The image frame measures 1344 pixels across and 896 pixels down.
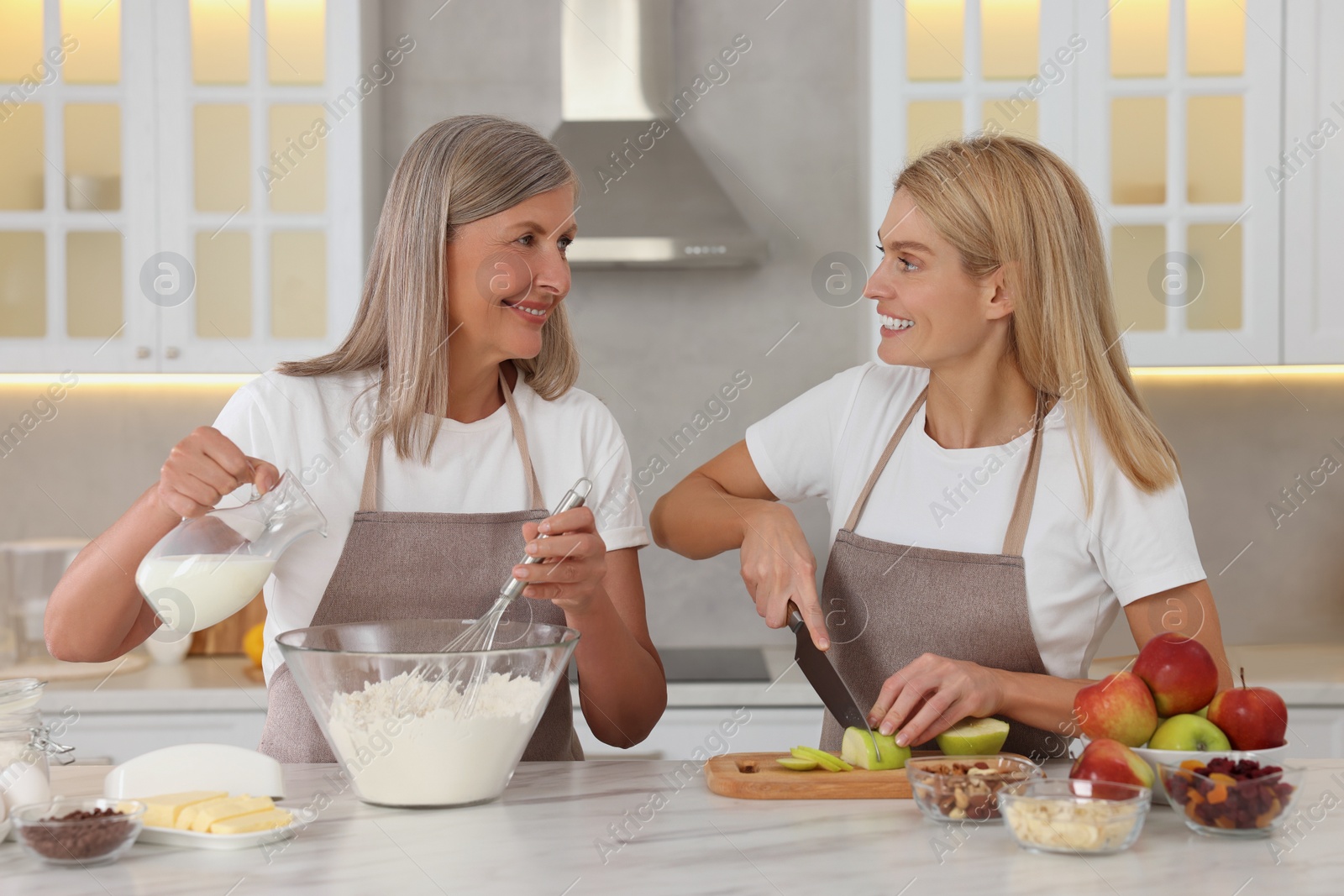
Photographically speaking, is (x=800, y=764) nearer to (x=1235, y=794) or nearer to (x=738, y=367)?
(x=1235, y=794)

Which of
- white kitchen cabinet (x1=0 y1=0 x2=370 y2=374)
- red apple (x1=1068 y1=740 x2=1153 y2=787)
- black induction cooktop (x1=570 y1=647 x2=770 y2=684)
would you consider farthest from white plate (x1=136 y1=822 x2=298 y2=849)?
white kitchen cabinet (x1=0 y1=0 x2=370 y2=374)

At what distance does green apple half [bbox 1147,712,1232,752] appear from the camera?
109cm

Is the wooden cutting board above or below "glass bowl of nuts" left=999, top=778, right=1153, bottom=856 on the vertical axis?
below

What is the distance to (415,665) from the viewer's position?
3.36 feet

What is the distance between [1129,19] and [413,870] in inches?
94.2

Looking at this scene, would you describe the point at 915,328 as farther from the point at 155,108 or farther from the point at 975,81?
the point at 155,108

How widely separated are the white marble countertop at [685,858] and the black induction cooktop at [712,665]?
54.0 inches

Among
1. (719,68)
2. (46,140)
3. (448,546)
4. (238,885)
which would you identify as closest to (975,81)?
(719,68)

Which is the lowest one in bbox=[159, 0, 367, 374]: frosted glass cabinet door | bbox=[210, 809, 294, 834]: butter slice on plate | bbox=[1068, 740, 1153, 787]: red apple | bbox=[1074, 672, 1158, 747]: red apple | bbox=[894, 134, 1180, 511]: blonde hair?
bbox=[210, 809, 294, 834]: butter slice on plate

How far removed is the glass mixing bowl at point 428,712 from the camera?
104cm

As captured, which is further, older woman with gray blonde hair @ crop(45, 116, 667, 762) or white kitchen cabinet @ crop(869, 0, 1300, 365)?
Answer: white kitchen cabinet @ crop(869, 0, 1300, 365)

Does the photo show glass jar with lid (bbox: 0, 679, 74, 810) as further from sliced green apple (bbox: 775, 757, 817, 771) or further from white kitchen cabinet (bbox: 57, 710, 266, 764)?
white kitchen cabinet (bbox: 57, 710, 266, 764)

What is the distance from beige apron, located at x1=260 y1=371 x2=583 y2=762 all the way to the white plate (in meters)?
0.41

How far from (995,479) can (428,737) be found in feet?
2.71
